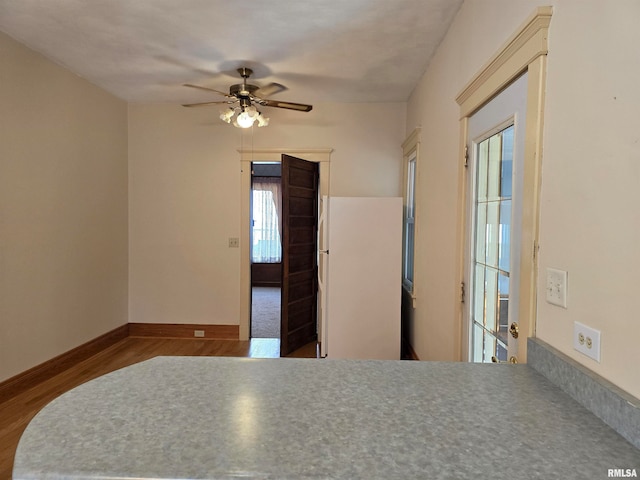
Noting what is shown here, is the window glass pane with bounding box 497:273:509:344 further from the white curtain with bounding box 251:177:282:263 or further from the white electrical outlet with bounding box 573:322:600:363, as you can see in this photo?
the white curtain with bounding box 251:177:282:263

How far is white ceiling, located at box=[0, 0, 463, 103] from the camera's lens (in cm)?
230

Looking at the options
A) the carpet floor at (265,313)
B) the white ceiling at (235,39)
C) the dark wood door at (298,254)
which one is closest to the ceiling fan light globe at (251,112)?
the white ceiling at (235,39)

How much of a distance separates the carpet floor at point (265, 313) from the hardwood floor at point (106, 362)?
29 cm

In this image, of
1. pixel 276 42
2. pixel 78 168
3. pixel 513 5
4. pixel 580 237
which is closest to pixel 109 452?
pixel 580 237

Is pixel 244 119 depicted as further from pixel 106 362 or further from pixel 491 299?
pixel 106 362

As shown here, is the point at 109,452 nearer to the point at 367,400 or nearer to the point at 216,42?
the point at 367,400

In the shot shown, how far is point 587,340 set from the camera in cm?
104

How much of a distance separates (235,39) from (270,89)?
3.45 feet

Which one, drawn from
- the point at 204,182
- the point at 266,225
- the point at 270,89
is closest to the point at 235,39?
the point at 270,89

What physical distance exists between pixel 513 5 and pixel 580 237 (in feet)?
3.43

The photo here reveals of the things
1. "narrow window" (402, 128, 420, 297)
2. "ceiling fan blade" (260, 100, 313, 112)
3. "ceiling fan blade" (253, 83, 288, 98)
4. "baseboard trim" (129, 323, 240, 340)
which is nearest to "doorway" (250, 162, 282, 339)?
"baseboard trim" (129, 323, 240, 340)

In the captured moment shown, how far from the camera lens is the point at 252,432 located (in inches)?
32.6

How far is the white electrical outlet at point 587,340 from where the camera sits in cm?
101

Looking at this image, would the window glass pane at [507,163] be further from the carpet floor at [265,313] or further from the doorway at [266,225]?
the doorway at [266,225]
